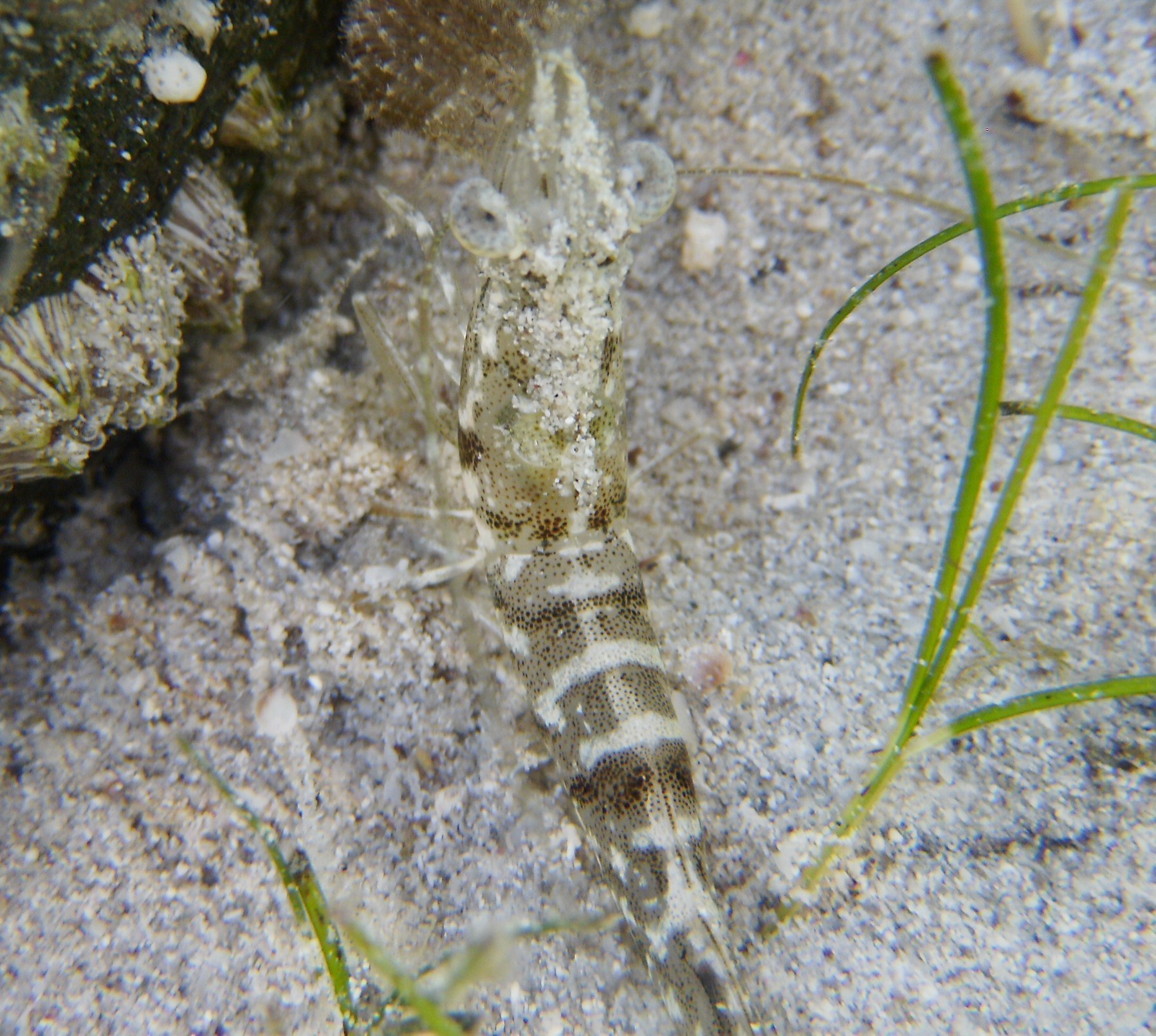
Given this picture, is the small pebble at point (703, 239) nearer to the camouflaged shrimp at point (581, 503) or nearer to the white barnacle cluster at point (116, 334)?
the camouflaged shrimp at point (581, 503)

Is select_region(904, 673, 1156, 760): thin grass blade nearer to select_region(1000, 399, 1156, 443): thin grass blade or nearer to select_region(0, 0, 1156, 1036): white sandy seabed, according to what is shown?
select_region(0, 0, 1156, 1036): white sandy seabed

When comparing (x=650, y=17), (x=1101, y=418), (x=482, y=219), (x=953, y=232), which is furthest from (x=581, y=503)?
(x=650, y=17)

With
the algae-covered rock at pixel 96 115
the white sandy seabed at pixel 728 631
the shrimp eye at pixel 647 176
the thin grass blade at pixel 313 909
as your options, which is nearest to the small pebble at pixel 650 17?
the white sandy seabed at pixel 728 631

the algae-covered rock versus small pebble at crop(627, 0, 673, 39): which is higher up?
small pebble at crop(627, 0, 673, 39)

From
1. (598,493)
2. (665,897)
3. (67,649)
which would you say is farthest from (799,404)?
(67,649)

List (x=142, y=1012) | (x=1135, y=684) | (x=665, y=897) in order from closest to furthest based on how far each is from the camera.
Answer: (x=1135, y=684), (x=142, y=1012), (x=665, y=897)

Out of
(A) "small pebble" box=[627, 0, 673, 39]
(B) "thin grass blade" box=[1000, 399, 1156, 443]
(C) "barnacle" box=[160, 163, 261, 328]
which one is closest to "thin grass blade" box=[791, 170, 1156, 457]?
(B) "thin grass blade" box=[1000, 399, 1156, 443]

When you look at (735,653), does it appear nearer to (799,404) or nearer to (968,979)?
(799,404)
